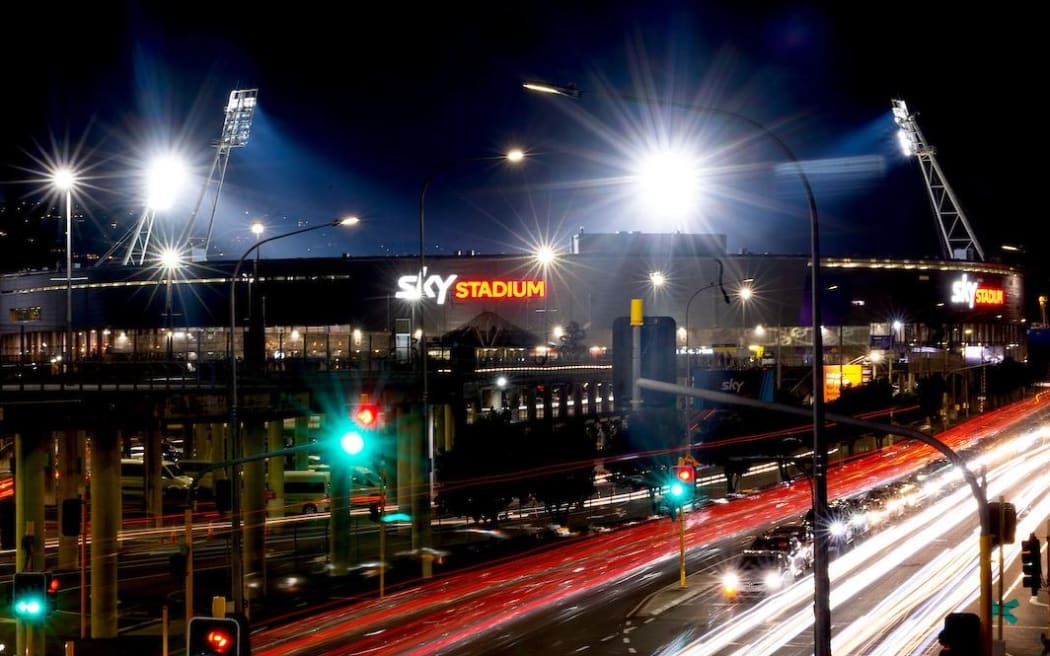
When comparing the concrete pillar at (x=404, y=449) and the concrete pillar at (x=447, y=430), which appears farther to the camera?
the concrete pillar at (x=447, y=430)

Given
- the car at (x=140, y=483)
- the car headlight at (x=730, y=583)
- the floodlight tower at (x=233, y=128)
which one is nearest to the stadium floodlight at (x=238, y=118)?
the floodlight tower at (x=233, y=128)

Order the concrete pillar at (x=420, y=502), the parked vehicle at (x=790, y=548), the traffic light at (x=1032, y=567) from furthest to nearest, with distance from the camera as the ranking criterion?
the concrete pillar at (x=420, y=502)
the parked vehicle at (x=790, y=548)
the traffic light at (x=1032, y=567)

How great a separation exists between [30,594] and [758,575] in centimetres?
1926

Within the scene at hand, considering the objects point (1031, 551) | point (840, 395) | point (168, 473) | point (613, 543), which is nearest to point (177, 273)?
point (168, 473)

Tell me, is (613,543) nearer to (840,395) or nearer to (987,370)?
(840,395)

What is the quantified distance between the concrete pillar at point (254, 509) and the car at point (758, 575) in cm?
1489

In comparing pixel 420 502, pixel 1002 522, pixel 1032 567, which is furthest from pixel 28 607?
pixel 420 502

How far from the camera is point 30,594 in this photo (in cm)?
1822

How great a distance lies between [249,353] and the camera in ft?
115

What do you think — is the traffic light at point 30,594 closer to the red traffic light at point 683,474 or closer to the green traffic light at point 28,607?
the green traffic light at point 28,607

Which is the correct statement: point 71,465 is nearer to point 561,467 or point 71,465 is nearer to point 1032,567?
point 561,467

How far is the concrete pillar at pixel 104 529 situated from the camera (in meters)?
29.8

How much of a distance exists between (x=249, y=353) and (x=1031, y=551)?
2356 cm

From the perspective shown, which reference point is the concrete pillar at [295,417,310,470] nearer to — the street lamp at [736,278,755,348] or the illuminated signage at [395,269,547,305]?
the illuminated signage at [395,269,547,305]
